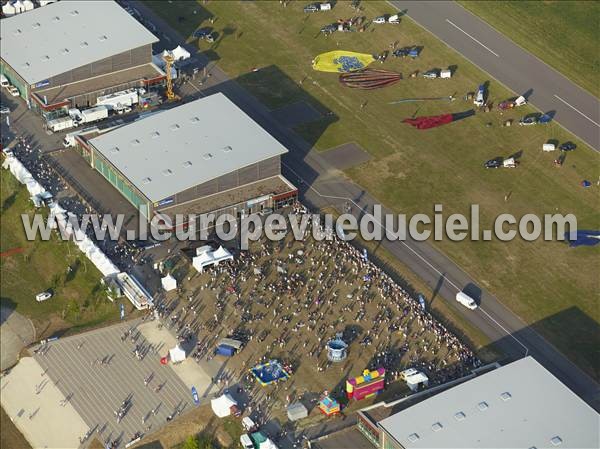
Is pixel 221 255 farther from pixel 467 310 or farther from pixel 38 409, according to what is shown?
pixel 467 310

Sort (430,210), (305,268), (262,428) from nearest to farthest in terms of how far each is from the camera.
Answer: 1. (262,428)
2. (305,268)
3. (430,210)

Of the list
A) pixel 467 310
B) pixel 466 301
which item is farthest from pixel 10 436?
pixel 466 301

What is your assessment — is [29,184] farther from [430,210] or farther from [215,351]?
[430,210]

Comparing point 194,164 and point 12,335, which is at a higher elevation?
point 194,164

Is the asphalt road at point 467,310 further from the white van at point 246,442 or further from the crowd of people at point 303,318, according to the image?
the white van at point 246,442

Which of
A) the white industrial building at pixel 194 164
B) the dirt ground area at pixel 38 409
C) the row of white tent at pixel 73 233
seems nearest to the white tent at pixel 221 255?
the white industrial building at pixel 194 164

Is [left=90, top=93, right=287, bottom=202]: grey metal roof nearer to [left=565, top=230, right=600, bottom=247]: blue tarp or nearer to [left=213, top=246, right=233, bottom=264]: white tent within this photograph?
[left=213, top=246, right=233, bottom=264]: white tent

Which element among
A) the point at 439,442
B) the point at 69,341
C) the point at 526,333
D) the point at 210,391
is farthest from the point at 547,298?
the point at 69,341

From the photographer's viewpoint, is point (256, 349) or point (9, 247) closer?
point (256, 349)

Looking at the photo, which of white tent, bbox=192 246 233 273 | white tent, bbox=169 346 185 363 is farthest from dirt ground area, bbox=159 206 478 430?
white tent, bbox=169 346 185 363
